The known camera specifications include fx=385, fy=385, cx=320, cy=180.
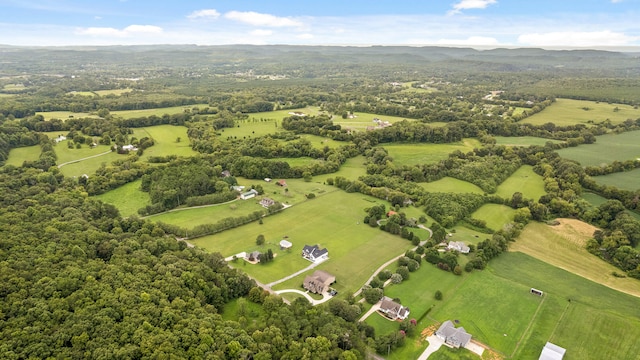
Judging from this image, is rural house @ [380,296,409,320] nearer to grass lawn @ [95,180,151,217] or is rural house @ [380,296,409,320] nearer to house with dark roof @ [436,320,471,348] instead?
house with dark roof @ [436,320,471,348]

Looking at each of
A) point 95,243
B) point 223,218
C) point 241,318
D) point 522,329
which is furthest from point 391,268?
point 95,243

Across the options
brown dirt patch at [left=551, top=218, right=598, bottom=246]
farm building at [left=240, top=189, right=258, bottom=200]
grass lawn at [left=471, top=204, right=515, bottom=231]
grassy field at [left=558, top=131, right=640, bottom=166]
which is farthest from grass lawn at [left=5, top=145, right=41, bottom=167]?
grassy field at [left=558, top=131, right=640, bottom=166]

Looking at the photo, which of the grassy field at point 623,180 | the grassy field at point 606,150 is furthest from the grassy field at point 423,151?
the grassy field at point 623,180

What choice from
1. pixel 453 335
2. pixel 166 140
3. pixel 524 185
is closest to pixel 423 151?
pixel 524 185

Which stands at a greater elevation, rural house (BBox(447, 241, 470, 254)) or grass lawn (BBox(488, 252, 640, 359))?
rural house (BBox(447, 241, 470, 254))

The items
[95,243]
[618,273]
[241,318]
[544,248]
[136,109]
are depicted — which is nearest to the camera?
[241,318]

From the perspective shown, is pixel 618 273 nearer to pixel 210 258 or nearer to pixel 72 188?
pixel 210 258
